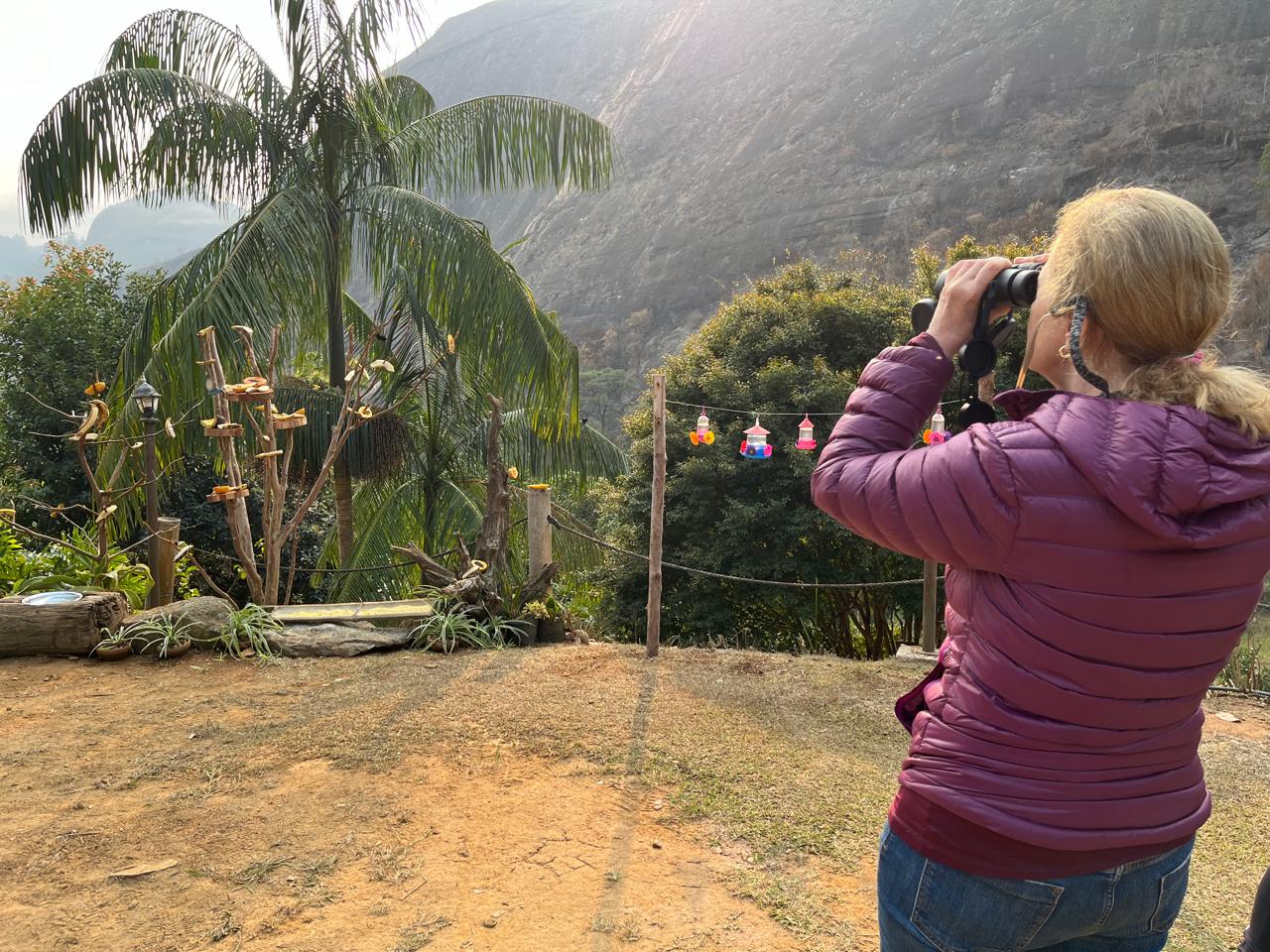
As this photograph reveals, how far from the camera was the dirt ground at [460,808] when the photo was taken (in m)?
2.60

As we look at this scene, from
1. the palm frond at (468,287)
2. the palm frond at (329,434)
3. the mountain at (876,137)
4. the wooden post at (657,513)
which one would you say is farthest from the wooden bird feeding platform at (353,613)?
the mountain at (876,137)

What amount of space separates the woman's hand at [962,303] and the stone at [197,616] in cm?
534

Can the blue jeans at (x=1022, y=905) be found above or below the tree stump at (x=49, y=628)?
above

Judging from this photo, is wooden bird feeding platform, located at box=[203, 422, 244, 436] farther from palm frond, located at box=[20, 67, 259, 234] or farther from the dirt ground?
palm frond, located at box=[20, 67, 259, 234]

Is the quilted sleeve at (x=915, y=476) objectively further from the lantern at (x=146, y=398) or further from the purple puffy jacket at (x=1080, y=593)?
the lantern at (x=146, y=398)

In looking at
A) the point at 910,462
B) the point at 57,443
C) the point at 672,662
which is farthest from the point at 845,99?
the point at 910,462

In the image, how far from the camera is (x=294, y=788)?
3.47 metres

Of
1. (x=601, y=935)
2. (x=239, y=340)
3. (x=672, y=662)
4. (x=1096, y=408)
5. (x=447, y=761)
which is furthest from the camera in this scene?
(x=239, y=340)

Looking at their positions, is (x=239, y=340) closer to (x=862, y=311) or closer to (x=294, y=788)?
(x=294, y=788)

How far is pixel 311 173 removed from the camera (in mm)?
8383

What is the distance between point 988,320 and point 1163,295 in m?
0.23

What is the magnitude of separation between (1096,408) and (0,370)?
14001 mm

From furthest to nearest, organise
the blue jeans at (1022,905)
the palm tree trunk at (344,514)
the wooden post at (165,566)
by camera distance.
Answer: the palm tree trunk at (344,514), the wooden post at (165,566), the blue jeans at (1022,905)

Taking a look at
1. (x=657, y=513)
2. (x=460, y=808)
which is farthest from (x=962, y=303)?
(x=657, y=513)
